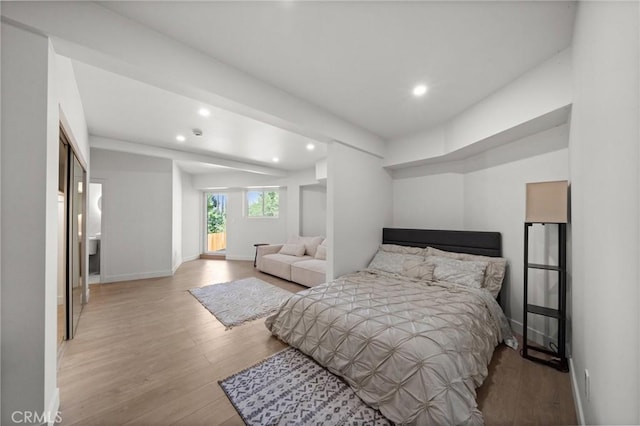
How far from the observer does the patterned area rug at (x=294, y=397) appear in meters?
1.48

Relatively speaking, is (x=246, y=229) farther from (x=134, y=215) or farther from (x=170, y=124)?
(x=170, y=124)

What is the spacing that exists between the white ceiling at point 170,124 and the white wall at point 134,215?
82 centimetres

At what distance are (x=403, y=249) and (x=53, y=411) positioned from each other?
3.59 meters

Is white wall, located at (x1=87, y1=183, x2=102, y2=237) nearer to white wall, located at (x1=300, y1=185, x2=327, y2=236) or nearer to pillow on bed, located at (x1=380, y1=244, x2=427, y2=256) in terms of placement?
white wall, located at (x1=300, y1=185, x2=327, y2=236)

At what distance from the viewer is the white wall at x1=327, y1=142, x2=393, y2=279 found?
10.1 ft

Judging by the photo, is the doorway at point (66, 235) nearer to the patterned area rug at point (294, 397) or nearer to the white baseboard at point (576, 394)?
the patterned area rug at point (294, 397)

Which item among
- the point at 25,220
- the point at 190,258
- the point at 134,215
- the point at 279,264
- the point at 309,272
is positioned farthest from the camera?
the point at 190,258

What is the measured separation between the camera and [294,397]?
1.64 metres

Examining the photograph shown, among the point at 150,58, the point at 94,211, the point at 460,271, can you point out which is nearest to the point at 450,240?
the point at 460,271

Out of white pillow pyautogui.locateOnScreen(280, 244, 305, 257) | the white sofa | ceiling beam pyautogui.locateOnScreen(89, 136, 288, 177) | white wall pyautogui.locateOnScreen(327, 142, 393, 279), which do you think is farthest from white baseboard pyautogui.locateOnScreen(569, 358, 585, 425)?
ceiling beam pyautogui.locateOnScreen(89, 136, 288, 177)

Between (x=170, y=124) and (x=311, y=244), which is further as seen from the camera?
(x=311, y=244)

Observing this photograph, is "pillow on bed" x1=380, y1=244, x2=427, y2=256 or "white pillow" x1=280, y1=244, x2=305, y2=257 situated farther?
"white pillow" x1=280, y1=244, x2=305, y2=257

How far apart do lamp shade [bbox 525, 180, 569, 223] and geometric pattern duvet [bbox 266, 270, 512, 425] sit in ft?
3.06

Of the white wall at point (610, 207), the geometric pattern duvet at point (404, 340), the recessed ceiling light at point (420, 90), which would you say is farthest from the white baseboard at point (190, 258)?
the white wall at point (610, 207)
